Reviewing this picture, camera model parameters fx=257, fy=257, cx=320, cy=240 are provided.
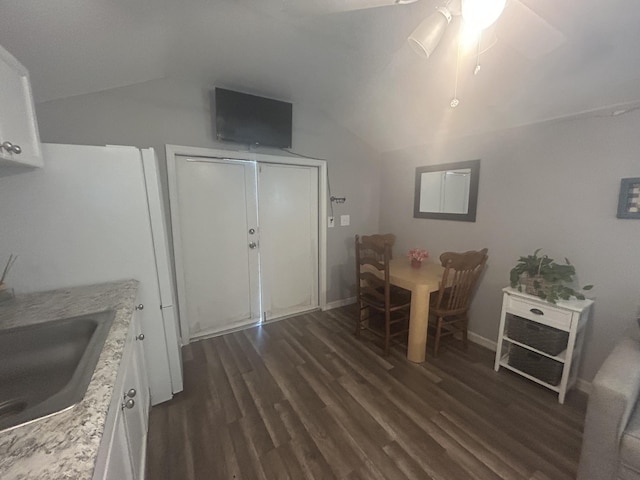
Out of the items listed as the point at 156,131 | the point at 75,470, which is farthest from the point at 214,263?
the point at 75,470

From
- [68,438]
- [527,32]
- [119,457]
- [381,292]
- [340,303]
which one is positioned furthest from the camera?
[340,303]

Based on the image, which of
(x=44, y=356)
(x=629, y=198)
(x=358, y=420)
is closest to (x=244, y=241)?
(x=44, y=356)

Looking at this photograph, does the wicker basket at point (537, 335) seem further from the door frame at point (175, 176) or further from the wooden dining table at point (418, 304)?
the door frame at point (175, 176)

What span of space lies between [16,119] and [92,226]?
568mm

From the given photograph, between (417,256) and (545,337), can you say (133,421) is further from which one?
(545,337)

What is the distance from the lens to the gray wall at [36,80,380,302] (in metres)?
1.91

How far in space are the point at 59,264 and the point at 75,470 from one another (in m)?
1.40

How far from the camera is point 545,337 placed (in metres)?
1.82

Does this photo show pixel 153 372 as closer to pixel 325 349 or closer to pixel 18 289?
pixel 18 289

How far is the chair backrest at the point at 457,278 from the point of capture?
208cm

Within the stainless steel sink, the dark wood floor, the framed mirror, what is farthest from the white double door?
the stainless steel sink

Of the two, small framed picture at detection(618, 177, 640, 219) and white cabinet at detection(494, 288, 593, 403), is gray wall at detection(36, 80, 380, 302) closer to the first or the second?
white cabinet at detection(494, 288, 593, 403)

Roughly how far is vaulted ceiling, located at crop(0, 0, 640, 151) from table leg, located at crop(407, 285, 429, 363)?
1.59m

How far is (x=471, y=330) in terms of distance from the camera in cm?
261
